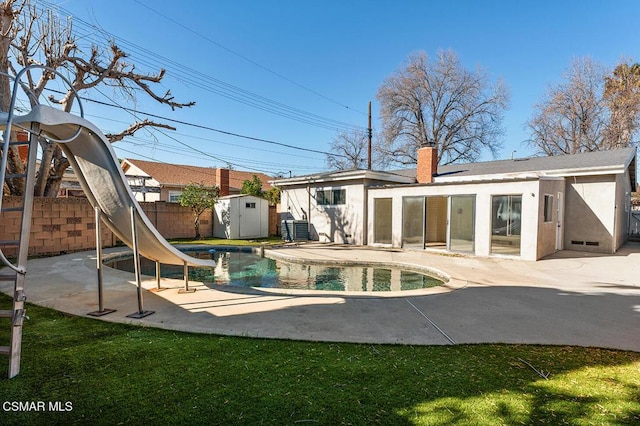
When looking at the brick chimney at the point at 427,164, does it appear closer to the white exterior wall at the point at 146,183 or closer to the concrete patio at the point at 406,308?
the concrete patio at the point at 406,308

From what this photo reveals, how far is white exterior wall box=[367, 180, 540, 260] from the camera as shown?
9477mm

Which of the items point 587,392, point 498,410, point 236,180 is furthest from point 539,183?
point 236,180

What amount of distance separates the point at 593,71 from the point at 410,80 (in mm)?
12984

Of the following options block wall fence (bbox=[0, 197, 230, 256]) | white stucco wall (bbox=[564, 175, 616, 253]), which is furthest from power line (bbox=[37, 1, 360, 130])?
white stucco wall (bbox=[564, 175, 616, 253])

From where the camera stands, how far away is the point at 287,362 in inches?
116

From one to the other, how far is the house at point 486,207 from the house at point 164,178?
265 inches

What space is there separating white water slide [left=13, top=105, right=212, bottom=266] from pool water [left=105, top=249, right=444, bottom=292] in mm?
1980

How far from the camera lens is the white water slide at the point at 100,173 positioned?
11.0 ft

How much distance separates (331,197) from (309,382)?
12.5m

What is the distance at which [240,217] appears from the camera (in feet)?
52.8

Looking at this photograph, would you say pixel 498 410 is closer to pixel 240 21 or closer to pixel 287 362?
pixel 287 362

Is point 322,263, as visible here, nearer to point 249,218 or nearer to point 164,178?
point 249,218

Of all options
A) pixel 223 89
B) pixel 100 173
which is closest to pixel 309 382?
pixel 100 173

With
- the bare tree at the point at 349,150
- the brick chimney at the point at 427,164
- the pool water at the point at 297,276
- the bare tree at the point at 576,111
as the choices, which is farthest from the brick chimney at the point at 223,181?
the bare tree at the point at 576,111
